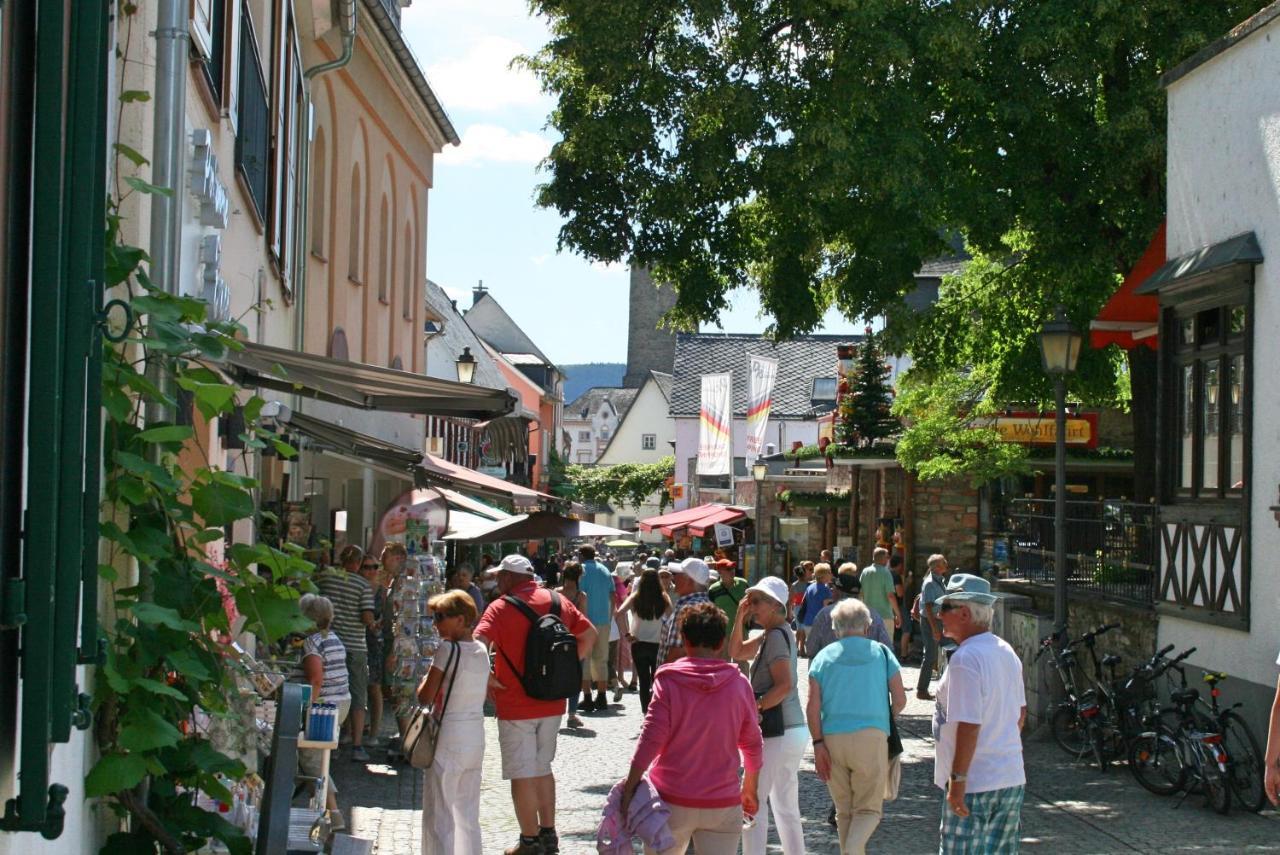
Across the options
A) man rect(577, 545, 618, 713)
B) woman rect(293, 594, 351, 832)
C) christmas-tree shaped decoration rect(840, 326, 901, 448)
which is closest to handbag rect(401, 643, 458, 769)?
woman rect(293, 594, 351, 832)

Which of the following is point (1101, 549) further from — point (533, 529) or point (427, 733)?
point (427, 733)

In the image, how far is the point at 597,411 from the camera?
127 meters

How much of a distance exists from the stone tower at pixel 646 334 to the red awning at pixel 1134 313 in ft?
276

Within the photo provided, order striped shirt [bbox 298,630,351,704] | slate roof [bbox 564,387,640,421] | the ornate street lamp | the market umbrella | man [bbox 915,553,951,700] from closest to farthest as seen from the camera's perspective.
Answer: striped shirt [bbox 298,630,351,704] < the market umbrella < man [bbox 915,553,951,700] < the ornate street lamp < slate roof [bbox 564,387,640,421]

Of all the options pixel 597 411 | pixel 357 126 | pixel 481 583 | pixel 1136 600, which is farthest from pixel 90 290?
pixel 597 411

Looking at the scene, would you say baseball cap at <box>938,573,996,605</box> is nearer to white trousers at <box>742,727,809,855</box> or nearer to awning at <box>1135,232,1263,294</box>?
white trousers at <box>742,727,809,855</box>

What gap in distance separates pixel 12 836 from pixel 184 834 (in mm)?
1277

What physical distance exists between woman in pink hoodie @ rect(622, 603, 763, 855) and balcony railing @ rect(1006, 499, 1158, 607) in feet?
27.8

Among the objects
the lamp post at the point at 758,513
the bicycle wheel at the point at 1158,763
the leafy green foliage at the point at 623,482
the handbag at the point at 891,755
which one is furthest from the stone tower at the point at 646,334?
the handbag at the point at 891,755

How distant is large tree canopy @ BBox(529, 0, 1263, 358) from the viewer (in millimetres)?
15906

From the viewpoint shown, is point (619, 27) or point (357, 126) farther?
point (357, 126)

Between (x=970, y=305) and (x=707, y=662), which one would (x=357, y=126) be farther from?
(x=707, y=662)

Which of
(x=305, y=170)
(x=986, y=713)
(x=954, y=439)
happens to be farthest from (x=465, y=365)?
(x=986, y=713)

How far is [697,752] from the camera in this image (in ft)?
22.7
